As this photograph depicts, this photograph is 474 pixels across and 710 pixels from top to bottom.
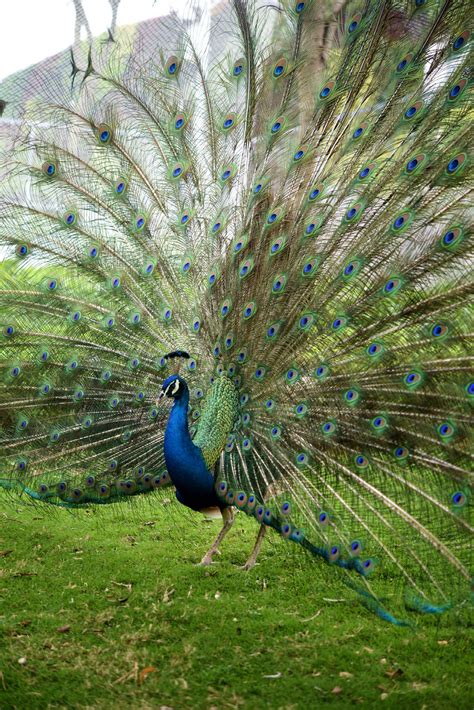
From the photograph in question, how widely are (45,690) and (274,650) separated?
1.07 m

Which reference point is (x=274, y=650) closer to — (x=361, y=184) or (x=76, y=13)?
(x=361, y=184)

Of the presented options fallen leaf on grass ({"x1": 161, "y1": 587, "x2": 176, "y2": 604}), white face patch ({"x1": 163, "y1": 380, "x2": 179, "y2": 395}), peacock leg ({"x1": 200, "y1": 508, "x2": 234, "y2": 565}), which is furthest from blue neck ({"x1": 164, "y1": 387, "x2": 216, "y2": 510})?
fallen leaf on grass ({"x1": 161, "y1": 587, "x2": 176, "y2": 604})

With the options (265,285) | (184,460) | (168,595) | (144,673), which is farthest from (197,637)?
(265,285)

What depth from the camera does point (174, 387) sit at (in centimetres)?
381

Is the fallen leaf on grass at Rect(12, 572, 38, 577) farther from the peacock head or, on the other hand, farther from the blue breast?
the peacock head

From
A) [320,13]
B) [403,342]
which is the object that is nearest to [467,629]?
[403,342]

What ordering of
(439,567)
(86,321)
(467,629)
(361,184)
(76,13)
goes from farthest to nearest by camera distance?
(76,13), (86,321), (467,629), (361,184), (439,567)

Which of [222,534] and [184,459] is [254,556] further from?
[184,459]

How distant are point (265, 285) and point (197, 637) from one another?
179 centimetres

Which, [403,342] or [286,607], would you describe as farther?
[286,607]

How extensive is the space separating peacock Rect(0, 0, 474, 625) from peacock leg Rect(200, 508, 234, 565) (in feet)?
0.04

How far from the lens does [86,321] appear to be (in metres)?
4.30

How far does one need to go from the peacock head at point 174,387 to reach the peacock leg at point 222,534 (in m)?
0.88

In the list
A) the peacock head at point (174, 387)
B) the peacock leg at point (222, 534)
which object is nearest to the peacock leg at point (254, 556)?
the peacock leg at point (222, 534)
